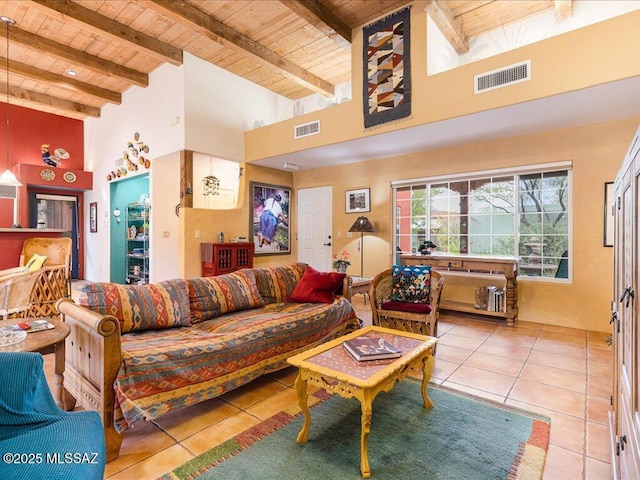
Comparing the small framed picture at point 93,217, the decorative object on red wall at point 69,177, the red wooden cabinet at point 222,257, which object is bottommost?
the red wooden cabinet at point 222,257

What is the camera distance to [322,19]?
14.1 feet

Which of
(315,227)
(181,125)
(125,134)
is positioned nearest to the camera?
(181,125)

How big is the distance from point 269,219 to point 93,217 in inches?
175

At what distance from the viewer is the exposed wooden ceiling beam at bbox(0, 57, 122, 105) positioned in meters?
5.68

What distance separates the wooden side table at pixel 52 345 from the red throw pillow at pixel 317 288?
200cm

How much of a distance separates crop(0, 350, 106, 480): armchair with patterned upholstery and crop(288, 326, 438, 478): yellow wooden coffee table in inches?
38.8

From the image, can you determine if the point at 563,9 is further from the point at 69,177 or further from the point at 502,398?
the point at 69,177

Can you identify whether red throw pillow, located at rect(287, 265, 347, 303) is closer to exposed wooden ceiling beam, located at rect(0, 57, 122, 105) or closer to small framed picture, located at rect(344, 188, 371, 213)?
small framed picture, located at rect(344, 188, 371, 213)

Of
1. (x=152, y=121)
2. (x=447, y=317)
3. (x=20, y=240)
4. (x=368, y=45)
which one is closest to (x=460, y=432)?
(x=447, y=317)

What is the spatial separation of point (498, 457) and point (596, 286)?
11.3 feet

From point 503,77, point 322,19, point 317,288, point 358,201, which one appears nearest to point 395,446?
point 317,288

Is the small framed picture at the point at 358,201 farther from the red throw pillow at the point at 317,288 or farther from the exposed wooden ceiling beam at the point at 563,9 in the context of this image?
the exposed wooden ceiling beam at the point at 563,9

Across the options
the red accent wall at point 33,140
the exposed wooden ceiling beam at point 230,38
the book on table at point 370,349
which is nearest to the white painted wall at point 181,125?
the exposed wooden ceiling beam at point 230,38

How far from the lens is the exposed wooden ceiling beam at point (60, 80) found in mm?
5680
